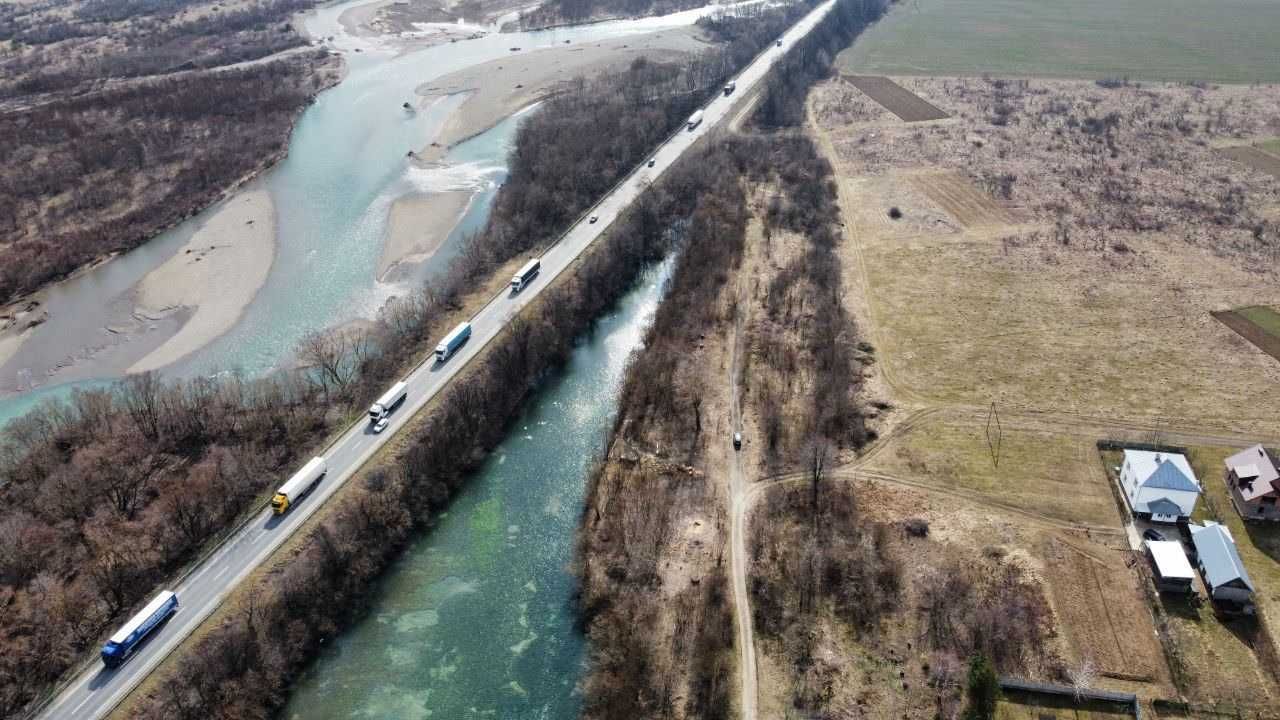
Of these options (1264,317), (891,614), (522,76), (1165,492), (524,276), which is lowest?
(891,614)

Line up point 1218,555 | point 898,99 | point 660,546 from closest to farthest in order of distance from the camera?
point 1218,555 < point 660,546 < point 898,99

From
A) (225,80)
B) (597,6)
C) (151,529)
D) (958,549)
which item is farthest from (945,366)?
(597,6)

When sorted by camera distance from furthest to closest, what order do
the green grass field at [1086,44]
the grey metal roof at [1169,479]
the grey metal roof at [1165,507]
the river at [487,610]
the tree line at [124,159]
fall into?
the green grass field at [1086,44]
the tree line at [124,159]
the grey metal roof at [1165,507]
the grey metal roof at [1169,479]
the river at [487,610]

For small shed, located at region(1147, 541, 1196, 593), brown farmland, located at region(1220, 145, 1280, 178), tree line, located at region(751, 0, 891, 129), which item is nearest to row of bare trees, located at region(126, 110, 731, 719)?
small shed, located at region(1147, 541, 1196, 593)

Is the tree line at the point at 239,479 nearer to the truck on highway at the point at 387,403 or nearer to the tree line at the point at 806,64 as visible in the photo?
the truck on highway at the point at 387,403

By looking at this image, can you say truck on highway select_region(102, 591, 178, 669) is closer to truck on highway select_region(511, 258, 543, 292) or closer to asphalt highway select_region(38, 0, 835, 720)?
asphalt highway select_region(38, 0, 835, 720)

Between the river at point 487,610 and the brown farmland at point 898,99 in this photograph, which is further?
the brown farmland at point 898,99

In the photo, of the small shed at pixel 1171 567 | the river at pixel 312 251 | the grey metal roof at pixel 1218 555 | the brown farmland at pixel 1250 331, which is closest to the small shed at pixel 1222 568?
the grey metal roof at pixel 1218 555

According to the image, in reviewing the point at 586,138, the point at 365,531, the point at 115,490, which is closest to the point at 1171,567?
the point at 365,531

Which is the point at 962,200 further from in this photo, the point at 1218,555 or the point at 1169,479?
the point at 1218,555
